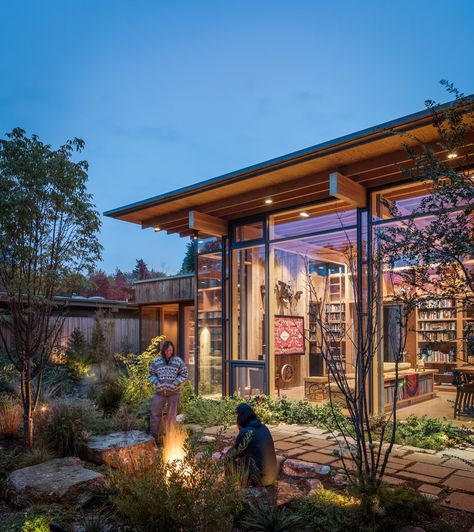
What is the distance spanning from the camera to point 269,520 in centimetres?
349

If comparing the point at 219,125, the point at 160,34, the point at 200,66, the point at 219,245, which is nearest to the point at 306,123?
the point at 219,125

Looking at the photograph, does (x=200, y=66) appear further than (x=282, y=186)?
Yes

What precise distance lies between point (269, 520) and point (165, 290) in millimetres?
12662

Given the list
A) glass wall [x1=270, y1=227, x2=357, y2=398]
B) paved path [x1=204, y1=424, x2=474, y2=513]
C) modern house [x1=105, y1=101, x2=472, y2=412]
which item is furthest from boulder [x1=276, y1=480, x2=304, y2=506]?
glass wall [x1=270, y1=227, x2=357, y2=398]

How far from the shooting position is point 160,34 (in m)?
62.9

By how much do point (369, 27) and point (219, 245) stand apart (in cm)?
6886

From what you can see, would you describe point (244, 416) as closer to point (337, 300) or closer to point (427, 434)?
point (427, 434)

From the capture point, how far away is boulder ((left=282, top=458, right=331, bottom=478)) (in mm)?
4750

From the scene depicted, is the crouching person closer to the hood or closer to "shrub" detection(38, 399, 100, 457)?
the hood

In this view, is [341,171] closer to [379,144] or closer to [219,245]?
[379,144]

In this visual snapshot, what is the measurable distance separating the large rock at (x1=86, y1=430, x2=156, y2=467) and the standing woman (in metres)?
0.55

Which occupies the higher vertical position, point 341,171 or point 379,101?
point 379,101

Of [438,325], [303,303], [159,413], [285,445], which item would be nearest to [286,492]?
[285,445]

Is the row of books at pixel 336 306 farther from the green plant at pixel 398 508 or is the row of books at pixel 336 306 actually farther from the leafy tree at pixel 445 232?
the leafy tree at pixel 445 232
